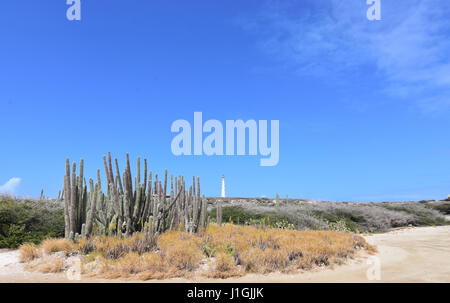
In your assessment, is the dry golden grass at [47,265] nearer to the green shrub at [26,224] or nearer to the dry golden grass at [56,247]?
the dry golden grass at [56,247]

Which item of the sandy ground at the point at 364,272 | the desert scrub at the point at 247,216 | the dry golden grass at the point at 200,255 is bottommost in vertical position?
the desert scrub at the point at 247,216

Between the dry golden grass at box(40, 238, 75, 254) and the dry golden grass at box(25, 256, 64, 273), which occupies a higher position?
the dry golden grass at box(40, 238, 75, 254)

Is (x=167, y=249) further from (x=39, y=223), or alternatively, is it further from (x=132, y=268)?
(x=39, y=223)

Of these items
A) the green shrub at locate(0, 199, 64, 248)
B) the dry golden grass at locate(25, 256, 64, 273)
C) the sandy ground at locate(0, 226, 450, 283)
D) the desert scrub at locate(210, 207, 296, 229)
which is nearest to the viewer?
the sandy ground at locate(0, 226, 450, 283)

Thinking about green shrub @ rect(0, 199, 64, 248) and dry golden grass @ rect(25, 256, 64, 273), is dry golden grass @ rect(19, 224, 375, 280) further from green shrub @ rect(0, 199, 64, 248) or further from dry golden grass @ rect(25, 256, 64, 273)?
green shrub @ rect(0, 199, 64, 248)

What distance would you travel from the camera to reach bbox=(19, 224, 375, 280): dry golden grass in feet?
22.3

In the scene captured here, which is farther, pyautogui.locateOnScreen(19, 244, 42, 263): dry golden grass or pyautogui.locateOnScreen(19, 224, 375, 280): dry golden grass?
pyautogui.locateOnScreen(19, 244, 42, 263): dry golden grass

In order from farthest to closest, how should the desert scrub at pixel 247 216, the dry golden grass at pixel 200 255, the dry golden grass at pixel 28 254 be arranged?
the desert scrub at pixel 247 216
the dry golden grass at pixel 28 254
the dry golden grass at pixel 200 255

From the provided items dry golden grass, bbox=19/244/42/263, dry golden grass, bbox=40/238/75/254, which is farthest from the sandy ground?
dry golden grass, bbox=40/238/75/254

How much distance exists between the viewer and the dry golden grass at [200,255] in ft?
22.3

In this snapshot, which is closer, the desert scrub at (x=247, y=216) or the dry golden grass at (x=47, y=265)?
the dry golden grass at (x=47, y=265)

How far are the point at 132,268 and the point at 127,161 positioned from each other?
357 cm

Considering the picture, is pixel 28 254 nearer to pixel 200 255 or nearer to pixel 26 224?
pixel 200 255

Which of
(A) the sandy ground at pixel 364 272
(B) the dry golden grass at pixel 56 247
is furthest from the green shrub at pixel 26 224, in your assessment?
(B) the dry golden grass at pixel 56 247
